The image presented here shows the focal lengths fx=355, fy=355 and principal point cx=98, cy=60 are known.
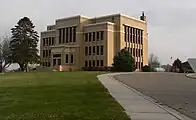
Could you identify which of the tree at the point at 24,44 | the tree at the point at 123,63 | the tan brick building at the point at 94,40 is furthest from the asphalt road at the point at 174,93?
the tan brick building at the point at 94,40

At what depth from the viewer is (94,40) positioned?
8344 cm

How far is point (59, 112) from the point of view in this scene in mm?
10844

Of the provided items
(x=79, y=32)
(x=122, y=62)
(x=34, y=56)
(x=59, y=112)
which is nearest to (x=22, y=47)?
(x=34, y=56)

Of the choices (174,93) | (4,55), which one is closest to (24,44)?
(4,55)

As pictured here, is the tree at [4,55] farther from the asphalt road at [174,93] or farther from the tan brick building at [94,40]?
the asphalt road at [174,93]

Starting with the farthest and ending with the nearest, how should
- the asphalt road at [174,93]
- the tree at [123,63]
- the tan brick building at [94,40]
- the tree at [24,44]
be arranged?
the tan brick building at [94,40] → the tree at [24,44] → the tree at [123,63] → the asphalt road at [174,93]

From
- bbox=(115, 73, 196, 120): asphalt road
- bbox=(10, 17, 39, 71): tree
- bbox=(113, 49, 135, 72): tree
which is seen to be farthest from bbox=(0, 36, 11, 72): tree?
bbox=(115, 73, 196, 120): asphalt road

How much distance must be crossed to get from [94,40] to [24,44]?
16772 mm

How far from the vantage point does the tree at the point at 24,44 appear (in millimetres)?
75062

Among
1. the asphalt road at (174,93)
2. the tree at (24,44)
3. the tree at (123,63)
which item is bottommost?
the asphalt road at (174,93)

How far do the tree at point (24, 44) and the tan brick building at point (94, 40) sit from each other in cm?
701

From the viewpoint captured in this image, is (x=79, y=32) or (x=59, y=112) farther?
(x=79, y=32)

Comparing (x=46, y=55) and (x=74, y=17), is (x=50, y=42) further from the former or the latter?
(x=74, y=17)

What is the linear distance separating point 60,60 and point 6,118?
73100 millimetres
